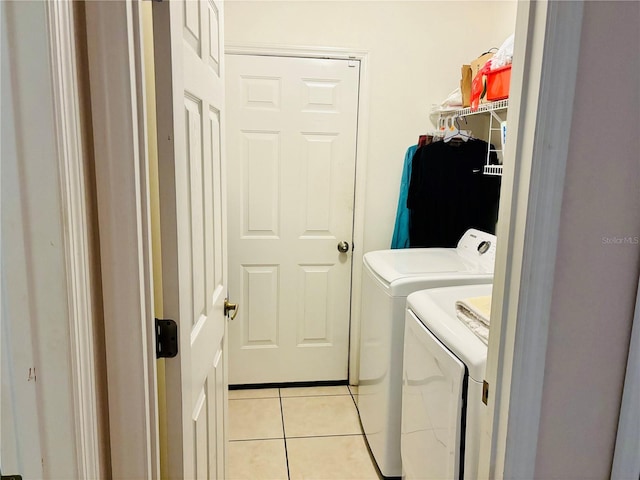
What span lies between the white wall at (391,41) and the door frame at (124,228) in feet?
6.51

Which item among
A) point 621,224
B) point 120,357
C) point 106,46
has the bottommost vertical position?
point 120,357

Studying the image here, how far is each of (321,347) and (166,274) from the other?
212 centimetres

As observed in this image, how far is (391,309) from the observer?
1.99 m

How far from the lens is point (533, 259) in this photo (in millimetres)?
873

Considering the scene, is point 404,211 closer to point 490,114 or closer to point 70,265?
point 490,114

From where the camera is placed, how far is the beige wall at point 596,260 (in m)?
0.83

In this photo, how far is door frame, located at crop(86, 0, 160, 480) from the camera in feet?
2.44

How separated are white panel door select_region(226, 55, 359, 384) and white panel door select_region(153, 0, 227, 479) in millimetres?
1204

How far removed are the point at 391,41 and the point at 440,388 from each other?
194cm

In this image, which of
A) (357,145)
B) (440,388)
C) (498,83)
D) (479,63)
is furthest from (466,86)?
(440,388)

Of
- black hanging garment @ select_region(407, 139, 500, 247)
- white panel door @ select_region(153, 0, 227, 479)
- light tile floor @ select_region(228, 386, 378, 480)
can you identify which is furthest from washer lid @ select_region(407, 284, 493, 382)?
light tile floor @ select_region(228, 386, 378, 480)

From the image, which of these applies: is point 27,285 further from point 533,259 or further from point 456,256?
point 456,256

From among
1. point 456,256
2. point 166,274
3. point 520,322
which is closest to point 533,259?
point 520,322

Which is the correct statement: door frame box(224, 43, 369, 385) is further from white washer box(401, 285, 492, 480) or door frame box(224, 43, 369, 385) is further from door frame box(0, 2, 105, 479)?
door frame box(0, 2, 105, 479)
